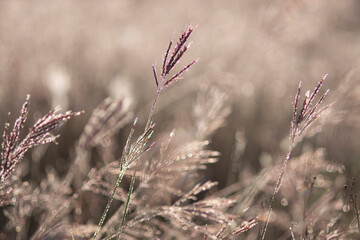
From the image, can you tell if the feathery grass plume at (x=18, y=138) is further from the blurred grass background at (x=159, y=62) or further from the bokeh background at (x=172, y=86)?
the blurred grass background at (x=159, y=62)

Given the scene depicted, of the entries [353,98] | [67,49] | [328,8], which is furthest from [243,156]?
[328,8]

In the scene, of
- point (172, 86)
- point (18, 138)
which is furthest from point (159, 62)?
point (18, 138)

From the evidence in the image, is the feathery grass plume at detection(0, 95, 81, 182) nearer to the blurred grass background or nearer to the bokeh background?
the bokeh background

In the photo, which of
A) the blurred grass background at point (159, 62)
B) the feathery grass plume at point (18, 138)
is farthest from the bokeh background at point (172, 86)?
the feathery grass plume at point (18, 138)

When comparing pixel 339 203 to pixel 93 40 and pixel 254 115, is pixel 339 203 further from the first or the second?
pixel 93 40

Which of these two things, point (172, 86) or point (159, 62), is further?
point (159, 62)

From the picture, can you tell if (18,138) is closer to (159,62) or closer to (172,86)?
(172,86)
